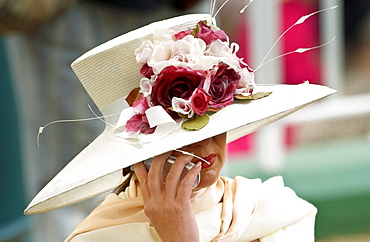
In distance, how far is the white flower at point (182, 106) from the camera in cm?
98

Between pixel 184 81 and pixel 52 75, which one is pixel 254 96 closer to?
pixel 184 81

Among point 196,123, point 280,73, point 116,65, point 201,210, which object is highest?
point 116,65

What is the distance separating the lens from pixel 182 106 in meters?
0.99

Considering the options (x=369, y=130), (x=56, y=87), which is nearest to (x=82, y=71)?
(x=56, y=87)

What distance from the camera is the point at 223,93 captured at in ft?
3.35

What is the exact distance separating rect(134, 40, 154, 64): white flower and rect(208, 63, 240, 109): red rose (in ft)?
0.46

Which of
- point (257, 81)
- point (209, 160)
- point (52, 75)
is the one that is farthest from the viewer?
point (257, 81)

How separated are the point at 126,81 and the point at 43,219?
101 cm

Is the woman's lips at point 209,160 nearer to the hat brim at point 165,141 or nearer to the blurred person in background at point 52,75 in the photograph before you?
the hat brim at point 165,141

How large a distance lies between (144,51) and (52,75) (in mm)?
993

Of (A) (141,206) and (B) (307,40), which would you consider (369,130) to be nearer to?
(B) (307,40)

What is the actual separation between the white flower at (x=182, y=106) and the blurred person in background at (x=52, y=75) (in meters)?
1.06

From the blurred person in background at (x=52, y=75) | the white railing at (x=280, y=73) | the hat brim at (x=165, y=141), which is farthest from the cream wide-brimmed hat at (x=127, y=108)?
the white railing at (x=280, y=73)

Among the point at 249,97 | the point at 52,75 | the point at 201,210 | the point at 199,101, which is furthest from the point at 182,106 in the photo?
the point at 52,75
